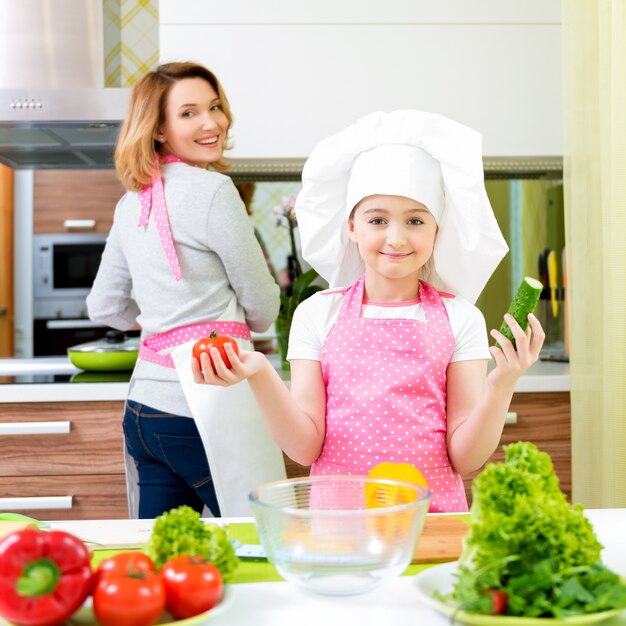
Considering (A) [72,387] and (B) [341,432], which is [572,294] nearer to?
(B) [341,432]

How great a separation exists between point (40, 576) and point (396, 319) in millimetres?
850

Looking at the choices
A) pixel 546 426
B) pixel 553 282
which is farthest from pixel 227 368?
pixel 553 282

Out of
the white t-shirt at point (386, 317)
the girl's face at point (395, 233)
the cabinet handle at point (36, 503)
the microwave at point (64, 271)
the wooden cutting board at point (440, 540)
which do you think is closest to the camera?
the wooden cutting board at point (440, 540)

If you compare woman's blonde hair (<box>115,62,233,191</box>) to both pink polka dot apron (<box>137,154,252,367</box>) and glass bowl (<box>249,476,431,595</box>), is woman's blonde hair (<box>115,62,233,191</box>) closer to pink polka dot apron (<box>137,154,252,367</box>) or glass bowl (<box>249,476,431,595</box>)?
pink polka dot apron (<box>137,154,252,367</box>)

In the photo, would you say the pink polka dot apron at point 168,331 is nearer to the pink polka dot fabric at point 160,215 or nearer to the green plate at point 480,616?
the pink polka dot fabric at point 160,215

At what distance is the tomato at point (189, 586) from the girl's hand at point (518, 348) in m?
0.50

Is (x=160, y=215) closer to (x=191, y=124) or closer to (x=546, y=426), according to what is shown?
(x=191, y=124)

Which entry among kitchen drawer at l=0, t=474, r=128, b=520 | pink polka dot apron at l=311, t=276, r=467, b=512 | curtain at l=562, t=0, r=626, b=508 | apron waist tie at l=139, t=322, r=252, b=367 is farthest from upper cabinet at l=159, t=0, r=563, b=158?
pink polka dot apron at l=311, t=276, r=467, b=512

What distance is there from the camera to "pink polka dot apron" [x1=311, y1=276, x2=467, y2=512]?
134cm

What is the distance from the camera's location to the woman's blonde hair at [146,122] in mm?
1849

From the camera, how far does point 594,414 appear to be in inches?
77.4

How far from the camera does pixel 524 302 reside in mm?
1061

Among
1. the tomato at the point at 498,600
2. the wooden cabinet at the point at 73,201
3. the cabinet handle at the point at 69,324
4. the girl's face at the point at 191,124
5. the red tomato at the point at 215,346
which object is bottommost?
the tomato at the point at 498,600

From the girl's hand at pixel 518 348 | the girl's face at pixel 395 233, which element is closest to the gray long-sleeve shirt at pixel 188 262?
the girl's face at pixel 395 233
